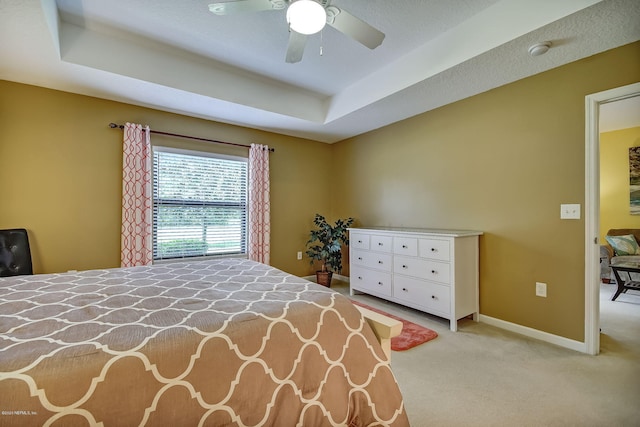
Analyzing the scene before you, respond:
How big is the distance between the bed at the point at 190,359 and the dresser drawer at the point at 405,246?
1.76 m

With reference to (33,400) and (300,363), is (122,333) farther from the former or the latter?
(300,363)

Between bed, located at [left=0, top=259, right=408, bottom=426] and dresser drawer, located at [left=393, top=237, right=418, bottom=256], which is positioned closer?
bed, located at [left=0, top=259, right=408, bottom=426]

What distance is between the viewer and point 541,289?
8.00 ft

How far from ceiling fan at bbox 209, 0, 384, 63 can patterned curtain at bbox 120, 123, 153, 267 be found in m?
2.06

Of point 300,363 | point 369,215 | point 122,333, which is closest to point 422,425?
point 300,363

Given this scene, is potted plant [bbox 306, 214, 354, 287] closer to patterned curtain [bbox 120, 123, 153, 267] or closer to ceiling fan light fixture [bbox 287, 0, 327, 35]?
patterned curtain [bbox 120, 123, 153, 267]

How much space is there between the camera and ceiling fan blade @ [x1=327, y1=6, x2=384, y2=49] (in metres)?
1.67

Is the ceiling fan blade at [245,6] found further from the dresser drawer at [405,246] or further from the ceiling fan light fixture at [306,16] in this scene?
the dresser drawer at [405,246]

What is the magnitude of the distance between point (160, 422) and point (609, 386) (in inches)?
98.3

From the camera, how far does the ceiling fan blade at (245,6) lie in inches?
63.2

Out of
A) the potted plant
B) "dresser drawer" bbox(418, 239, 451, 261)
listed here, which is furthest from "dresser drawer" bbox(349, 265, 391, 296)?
"dresser drawer" bbox(418, 239, 451, 261)

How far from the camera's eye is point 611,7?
5.42 feet

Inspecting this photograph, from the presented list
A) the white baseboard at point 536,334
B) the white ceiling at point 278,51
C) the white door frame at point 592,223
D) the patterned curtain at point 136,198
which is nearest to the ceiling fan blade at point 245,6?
the white ceiling at point 278,51

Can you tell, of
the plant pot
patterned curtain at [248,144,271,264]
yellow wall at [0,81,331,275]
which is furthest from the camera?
the plant pot
